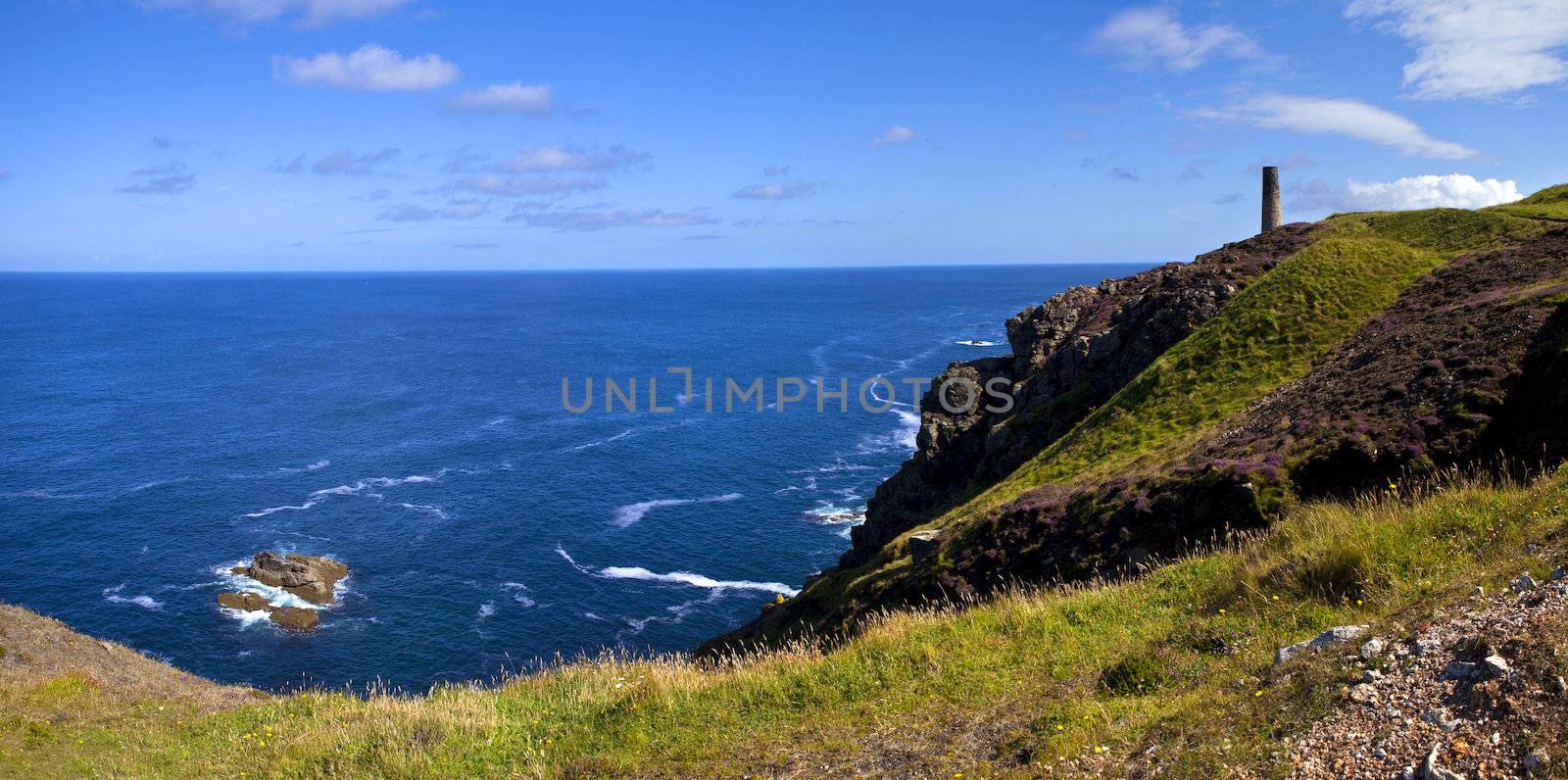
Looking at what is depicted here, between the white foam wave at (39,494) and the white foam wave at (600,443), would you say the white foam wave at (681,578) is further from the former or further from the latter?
the white foam wave at (39,494)

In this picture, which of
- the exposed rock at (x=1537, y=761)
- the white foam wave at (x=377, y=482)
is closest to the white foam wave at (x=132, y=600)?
the white foam wave at (x=377, y=482)

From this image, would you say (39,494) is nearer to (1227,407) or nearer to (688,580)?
(688,580)

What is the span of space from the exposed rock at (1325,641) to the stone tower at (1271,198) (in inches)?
2401

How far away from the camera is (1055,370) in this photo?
173 feet

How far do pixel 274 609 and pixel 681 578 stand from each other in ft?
97.3

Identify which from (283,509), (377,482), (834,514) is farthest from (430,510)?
(834,514)

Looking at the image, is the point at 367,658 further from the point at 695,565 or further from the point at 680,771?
the point at 680,771

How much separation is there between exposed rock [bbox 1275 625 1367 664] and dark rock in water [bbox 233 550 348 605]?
A: 67451 mm

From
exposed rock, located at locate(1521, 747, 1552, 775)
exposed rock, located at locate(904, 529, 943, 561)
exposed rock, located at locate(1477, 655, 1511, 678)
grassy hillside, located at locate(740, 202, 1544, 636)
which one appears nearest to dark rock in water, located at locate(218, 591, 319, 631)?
Answer: grassy hillside, located at locate(740, 202, 1544, 636)

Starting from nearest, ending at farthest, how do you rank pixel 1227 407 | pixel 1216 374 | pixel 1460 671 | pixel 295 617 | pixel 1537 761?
pixel 1537 761, pixel 1460 671, pixel 1227 407, pixel 1216 374, pixel 295 617

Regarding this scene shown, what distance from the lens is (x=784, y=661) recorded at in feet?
52.7

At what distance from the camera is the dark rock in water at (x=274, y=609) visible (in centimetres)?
6134

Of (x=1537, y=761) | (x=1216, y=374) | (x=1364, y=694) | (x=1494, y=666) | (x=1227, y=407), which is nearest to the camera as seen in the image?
(x=1537, y=761)

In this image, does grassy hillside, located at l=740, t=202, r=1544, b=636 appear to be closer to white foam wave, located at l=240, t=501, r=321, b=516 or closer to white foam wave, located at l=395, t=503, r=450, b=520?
white foam wave, located at l=395, t=503, r=450, b=520
